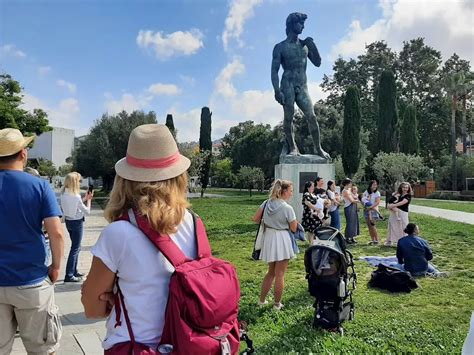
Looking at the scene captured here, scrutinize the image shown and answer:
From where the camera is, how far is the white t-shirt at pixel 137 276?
1.77m

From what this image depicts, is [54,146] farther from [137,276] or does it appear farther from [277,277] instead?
[137,276]

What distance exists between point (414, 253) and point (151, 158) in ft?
21.0

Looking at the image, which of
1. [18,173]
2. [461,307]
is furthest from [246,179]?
[18,173]

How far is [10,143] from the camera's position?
Answer: 303 centimetres

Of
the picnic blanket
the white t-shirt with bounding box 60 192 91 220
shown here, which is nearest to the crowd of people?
the white t-shirt with bounding box 60 192 91 220

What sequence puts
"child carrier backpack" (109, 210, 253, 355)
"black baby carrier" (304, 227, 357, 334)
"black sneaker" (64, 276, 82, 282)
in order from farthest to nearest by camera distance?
"black sneaker" (64, 276, 82, 282) → "black baby carrier" (304, 227, 357, 334) → "child carrier backpack" (109, 210, 253, 355)

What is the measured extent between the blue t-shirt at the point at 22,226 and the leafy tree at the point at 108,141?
32591 millimetres

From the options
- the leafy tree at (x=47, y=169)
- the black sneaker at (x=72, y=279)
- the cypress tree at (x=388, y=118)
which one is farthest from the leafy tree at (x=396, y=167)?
the leafy tree at (x=47, y=169)

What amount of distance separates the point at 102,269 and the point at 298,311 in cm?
398

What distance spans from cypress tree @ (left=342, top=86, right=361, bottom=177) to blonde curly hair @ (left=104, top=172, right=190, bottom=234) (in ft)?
117

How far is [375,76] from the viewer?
49.3 metres

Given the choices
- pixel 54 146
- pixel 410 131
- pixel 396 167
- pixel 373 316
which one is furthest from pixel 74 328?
pixel 54 146

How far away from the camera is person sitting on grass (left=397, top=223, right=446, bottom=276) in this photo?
7.20 meters

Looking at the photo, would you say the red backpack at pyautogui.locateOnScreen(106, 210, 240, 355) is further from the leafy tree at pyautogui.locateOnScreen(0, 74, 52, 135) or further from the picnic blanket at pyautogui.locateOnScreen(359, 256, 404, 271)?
the leafy tree at pyautogui.locateOnScreen(0, 74, 52, 135)
